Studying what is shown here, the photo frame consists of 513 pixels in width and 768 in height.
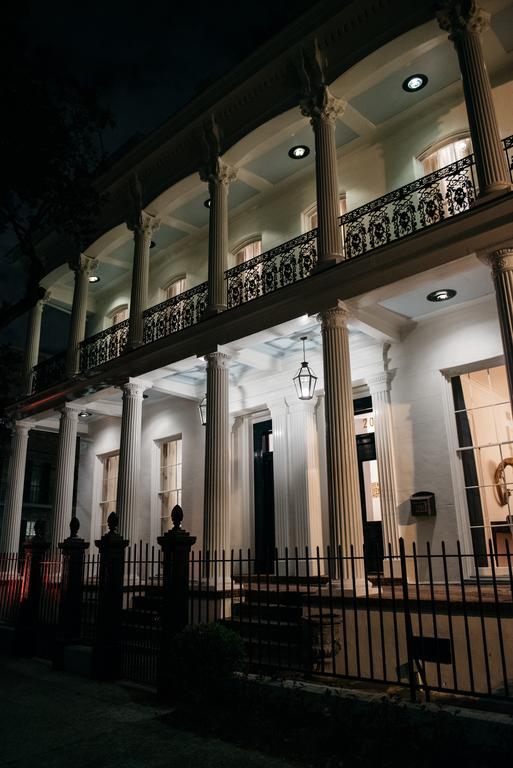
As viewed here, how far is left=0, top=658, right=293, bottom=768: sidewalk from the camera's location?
4875 mm

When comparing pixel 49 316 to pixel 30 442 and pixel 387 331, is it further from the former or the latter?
pixel 387 331

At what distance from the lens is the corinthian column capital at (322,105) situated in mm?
10336

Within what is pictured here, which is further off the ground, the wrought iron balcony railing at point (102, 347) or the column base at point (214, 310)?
the wrought iron balcony railing at point (102, 347)

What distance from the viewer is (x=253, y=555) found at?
13.6 meters

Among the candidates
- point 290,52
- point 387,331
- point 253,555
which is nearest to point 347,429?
point 387,331

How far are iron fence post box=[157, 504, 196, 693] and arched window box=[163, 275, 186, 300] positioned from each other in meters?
9.57

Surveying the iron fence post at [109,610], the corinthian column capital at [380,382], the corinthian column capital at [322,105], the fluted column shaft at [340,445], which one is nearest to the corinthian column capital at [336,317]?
the fluted column shaft at [340,445]

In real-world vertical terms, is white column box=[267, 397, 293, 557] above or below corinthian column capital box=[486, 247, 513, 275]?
below

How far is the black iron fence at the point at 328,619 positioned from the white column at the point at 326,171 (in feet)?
15.7

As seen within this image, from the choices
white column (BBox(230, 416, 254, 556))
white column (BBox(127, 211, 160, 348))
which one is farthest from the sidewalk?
white column (BBox(127, 211, 160, 348))

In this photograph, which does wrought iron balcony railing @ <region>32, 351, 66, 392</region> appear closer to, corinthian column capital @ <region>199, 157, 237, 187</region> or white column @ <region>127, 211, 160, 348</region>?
white column @ <region>127, 211, 160, 348</region>

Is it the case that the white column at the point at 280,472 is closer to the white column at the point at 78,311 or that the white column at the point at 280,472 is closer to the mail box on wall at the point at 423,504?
the mail box on wall at the point at 423,504

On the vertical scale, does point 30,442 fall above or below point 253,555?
above

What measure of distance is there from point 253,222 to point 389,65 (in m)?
4.98
